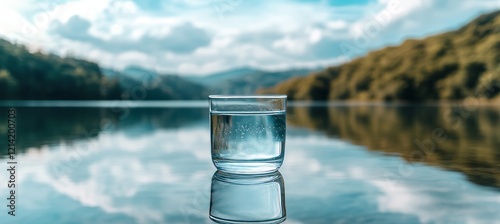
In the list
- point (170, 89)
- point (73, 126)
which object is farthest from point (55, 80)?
point (73, 126)

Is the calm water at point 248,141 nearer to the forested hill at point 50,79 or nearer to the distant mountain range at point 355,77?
the distant mountain range at point 355,77

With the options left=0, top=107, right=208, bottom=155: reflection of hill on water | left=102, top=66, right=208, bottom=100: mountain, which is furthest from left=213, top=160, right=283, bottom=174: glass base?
left=102, top=66, right=208, bottom=100: mountain

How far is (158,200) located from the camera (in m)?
1.55

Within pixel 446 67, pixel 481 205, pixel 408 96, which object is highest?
pixel 446 67

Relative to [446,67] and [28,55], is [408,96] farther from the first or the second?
[28,55]

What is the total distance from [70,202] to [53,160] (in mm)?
1394

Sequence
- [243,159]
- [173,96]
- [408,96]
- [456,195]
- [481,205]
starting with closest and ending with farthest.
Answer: [481,205], [456,195], [243,159], [408,96], [173,96]

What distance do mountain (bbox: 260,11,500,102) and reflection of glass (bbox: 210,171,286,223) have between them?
40.6 meters

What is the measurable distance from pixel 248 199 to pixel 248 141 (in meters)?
0.43

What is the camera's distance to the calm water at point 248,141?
197 centimetres

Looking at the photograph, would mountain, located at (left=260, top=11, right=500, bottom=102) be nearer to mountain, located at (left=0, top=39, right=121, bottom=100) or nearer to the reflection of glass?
mountain, located at (left=0, top=39, right=121, bottom=100)

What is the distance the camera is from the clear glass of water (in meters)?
1.97

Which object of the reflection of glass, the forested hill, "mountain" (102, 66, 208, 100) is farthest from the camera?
"mountain" (102, 66, 208, 100)

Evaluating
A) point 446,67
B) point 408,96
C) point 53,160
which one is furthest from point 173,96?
point 53,160
